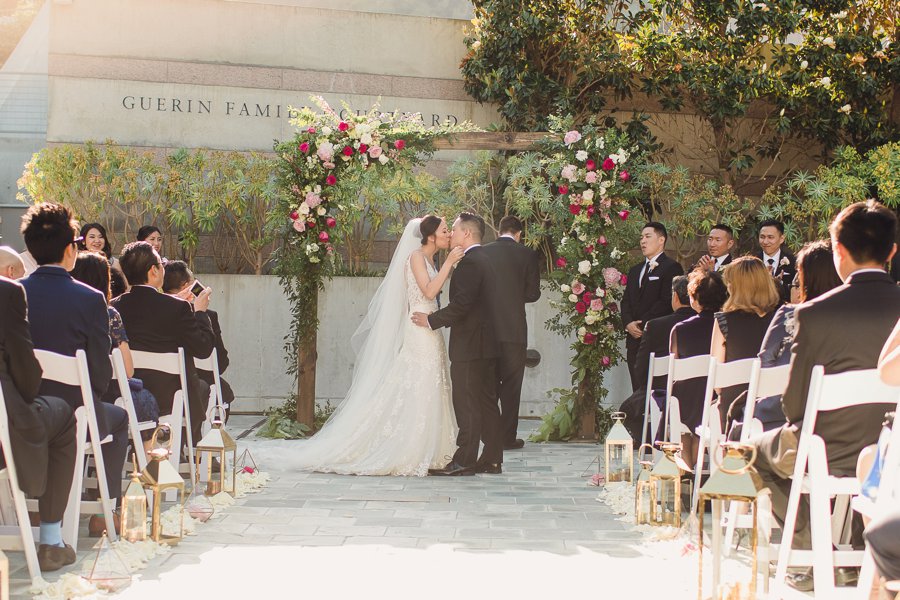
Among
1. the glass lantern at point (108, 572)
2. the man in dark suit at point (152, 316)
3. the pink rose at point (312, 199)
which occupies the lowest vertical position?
the glass lantern at point (108, 572)

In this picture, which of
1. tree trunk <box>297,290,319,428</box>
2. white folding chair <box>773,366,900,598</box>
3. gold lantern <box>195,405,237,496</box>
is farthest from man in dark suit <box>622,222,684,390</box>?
white folding chair <box>773,366,900,598</box>

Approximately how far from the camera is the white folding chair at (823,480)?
3.45m

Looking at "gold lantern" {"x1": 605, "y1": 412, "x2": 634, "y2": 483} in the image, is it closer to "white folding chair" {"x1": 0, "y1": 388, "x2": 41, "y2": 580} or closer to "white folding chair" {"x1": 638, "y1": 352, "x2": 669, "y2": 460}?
"white folding chair" {"x1": 638, "y1": 352, "x2": 669, "y2": 460}

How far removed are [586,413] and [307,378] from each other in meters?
2.58

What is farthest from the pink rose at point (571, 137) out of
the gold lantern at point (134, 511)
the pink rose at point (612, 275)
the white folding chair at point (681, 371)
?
the gold lantern at point (134, 511)

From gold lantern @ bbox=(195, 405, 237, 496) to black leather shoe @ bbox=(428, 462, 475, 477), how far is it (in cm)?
157

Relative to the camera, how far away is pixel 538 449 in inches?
349

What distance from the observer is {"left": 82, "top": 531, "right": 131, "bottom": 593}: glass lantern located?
160 inches

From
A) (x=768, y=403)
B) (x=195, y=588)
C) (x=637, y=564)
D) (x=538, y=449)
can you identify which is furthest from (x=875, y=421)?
(x=538, y=449)

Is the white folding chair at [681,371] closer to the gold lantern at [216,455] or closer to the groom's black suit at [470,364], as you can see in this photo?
the groom's black suit at [470,364]

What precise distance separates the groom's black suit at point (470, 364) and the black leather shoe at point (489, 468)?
1.0 inches

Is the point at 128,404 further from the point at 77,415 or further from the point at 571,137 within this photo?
the point at 571,137

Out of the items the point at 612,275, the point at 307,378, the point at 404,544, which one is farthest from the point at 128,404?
the point at 612,275

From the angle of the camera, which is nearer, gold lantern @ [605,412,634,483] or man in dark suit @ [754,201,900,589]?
man in dark suit @ [754,201,900,589]
